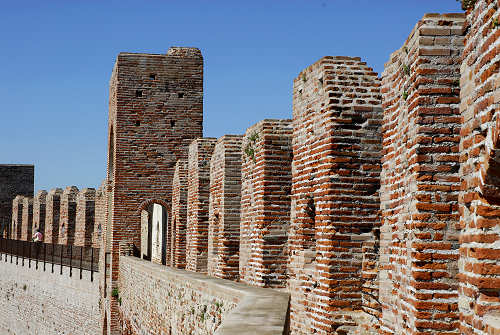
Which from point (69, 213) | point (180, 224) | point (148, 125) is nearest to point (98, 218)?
point (69, 213)

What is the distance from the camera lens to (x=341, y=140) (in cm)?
813

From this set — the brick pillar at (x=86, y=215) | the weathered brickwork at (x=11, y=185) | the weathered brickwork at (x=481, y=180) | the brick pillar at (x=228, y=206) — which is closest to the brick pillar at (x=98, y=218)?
the brick pillar at (x=86, y=215)

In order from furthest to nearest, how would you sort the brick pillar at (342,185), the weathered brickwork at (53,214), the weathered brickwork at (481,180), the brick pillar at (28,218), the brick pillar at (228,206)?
1. the brick pillar at (28,218)
2. the weathered brickwork at (53,214)
3. the brick pillar at (228,206)
4. the brick pillar at (342,185)
5. the weathered brickwork at (481,180)

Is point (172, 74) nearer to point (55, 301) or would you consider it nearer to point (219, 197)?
point (219, 197)

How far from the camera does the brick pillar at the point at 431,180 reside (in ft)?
18.6

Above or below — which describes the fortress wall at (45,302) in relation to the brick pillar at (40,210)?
below

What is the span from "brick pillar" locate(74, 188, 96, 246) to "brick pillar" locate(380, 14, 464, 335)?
77.1ft

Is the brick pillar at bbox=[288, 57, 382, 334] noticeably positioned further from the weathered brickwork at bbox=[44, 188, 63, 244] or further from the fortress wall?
the weathered brickwork at bbox=[44, 188, 63, 244]

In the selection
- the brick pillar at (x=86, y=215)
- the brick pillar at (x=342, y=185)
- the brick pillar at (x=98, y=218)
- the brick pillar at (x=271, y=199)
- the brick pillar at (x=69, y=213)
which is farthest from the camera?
the brick pillar at (x=69, y=213)

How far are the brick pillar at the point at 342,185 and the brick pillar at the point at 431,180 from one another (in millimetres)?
1873

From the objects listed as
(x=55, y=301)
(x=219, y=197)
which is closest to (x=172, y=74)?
(x=219, y=197)

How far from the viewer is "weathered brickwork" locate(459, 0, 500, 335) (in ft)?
15.3

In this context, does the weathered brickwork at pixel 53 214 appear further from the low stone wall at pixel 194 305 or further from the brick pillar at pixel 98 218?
the low stone wall at pixel 194 305

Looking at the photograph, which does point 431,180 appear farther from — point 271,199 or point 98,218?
point 98,218
